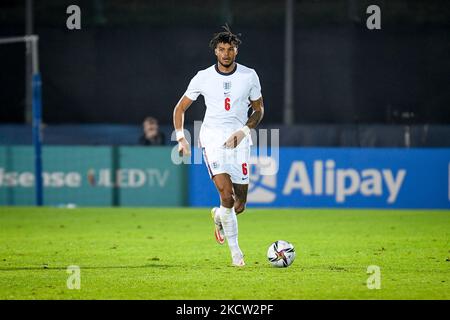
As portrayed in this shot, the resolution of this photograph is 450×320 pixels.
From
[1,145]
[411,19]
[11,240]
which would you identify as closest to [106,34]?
[1,145]

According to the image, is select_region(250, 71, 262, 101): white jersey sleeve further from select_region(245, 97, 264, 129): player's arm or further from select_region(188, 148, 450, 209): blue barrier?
select_region(188, 148, 450, 209): blue barrier

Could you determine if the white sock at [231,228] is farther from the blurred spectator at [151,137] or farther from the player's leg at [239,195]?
the blurred spectator at [151,137]

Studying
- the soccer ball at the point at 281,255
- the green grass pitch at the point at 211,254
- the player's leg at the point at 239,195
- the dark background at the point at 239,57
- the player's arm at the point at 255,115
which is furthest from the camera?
the dark background at the point at 239,57

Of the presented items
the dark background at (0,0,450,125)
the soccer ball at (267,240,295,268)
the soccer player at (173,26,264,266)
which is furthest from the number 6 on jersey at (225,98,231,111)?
the dark background at (0,0,450,125)

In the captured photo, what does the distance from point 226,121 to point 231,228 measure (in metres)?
1.20

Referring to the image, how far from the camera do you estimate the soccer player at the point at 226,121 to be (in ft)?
37.5

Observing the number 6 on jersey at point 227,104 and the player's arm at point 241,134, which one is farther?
the number 6 on jersey at point 227,104

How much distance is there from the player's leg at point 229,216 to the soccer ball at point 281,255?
346mm

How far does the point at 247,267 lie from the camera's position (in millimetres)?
11219

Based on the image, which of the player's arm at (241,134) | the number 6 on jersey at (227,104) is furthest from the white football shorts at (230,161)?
the number 6 on jersey at (227,104)

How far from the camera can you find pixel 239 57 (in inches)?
997

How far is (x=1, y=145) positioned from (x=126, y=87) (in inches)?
187

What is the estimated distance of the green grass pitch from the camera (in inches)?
372

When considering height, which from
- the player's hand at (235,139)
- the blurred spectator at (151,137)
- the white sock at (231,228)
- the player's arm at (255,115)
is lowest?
the white sock at (231,228)
